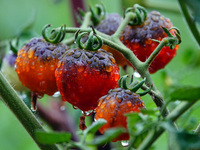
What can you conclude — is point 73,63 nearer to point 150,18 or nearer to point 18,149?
point 150,18

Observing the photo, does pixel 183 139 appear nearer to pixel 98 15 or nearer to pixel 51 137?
pixel 51 137

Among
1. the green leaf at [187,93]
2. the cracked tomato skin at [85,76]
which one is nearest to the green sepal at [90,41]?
the cracked tomato skin at [85,76]

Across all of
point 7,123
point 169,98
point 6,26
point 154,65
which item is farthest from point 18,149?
point 169,98

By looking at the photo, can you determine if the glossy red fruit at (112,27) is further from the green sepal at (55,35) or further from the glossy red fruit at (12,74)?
the glossy red fruit at (12,74)

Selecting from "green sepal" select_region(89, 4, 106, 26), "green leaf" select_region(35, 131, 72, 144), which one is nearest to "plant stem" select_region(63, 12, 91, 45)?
"green sepal" select_region(89, 4, 106, 26)

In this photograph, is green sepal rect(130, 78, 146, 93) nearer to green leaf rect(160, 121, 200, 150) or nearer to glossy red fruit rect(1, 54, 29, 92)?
green leaf rect(160, 121, 200, 150)

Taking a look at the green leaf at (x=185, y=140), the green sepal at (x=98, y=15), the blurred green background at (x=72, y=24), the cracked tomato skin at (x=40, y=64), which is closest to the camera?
the green leaf at (x=185, y=140)

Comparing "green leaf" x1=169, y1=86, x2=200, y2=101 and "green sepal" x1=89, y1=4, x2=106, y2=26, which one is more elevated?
"green leaf" x1=169, y1=86, x2=200, y2=101
